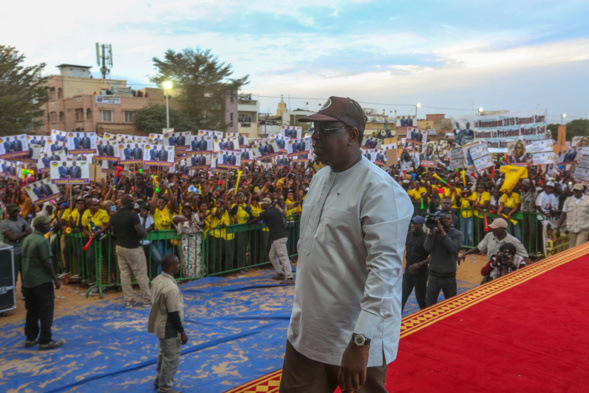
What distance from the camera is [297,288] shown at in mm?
2332

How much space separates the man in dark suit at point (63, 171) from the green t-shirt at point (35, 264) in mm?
4151

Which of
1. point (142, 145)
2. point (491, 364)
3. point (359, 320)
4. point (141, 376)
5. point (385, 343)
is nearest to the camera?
point (359, 320)

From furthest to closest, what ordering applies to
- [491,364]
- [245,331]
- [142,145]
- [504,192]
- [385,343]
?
[142,145] < [504,192] < [245,331] < [491,364] < [385,343]

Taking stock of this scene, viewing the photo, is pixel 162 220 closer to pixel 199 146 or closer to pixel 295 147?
pixel 199 146

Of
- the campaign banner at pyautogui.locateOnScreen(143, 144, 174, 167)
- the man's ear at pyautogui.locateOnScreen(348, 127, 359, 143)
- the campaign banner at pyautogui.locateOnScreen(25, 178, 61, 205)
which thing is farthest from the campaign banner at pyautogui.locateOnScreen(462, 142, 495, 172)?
the man's ear at pyautogui.locateOnScreen(348, 127, 359, 143)

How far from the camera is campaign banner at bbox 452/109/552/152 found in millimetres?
14211

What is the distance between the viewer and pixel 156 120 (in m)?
43.1

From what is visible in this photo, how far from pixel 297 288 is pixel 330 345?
31 cm

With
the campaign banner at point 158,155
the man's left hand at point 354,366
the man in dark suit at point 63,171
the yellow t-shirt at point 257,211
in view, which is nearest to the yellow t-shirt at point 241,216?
the yellow t-shirt at point 257,211

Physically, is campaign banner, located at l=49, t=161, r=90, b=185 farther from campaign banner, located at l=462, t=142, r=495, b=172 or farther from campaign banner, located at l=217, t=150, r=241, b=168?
campaign banner, located at l=462, t=142, r=495, b=172

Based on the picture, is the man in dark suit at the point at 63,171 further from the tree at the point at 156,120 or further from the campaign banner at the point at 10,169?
the tree at the point at 156,120

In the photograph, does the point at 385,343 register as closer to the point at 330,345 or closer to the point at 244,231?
the point at 330,345

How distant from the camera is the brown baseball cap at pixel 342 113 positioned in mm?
2234

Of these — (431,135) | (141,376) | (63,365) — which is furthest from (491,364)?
(431,135)
